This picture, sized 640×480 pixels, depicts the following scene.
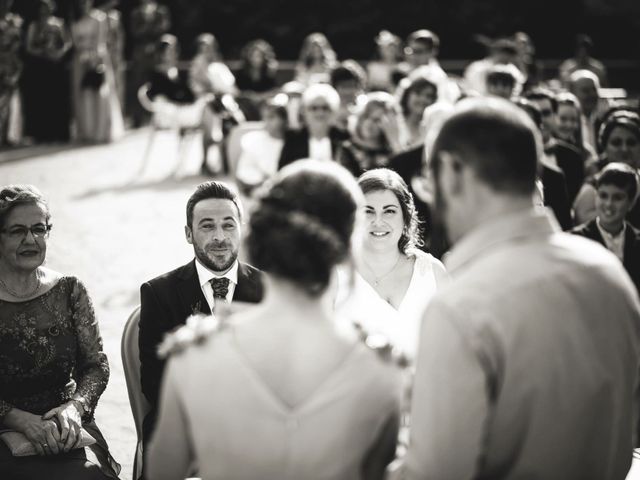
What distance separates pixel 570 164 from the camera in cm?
653

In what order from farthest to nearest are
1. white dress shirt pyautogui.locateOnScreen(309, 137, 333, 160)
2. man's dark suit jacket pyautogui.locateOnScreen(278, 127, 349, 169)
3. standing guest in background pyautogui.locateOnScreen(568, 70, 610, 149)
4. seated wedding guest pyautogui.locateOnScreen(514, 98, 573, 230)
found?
1. standing guest in background pyautogui.locateOnScreen(568, 70, 610, 149)
2. white dress shirt pyautogui.locateOnScreen(309, 137, 333, 160)
3. man's dark suit jacket pyautogui.locateOnScreen(278, 127, 349, 169)
4. seated wedding guest pyautogui.locateOnScreen(514, 98, 573, 230)

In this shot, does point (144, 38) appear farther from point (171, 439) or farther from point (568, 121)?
point (171, 439)

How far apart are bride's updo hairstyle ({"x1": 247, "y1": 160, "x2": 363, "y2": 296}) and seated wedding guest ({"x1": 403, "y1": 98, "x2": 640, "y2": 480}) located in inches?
9.6

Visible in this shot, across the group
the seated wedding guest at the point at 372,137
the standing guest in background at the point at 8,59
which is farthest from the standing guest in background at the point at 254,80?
the seated wedding guest at the point at 372,137

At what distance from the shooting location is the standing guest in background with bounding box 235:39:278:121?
523 inches

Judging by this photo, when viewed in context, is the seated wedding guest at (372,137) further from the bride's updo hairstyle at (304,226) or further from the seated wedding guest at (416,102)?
the bride's updo hairstyle at (304,226)

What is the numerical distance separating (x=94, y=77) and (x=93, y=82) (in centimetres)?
11

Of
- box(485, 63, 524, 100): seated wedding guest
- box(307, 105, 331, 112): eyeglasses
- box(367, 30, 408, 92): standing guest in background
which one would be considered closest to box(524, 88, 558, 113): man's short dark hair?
box(485, 63, 524, 100): seated wedding guest

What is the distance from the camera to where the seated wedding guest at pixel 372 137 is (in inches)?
266

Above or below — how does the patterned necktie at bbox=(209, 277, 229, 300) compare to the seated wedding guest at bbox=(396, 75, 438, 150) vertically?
below

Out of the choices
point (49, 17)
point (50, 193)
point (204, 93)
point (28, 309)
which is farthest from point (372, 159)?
point (49, 17)

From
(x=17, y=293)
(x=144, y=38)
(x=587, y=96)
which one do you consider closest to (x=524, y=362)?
(x=17, y=293)

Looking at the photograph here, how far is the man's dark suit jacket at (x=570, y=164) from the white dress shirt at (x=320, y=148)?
73.2 inches

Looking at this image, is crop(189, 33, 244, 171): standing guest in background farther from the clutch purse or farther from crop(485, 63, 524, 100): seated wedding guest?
the clutch purse
